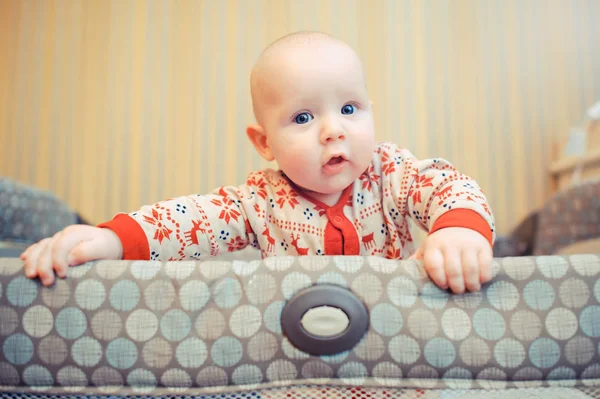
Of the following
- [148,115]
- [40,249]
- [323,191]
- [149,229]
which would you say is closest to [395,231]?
[323,191]

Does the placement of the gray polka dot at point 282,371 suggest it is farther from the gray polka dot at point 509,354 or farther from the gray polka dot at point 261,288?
the gray polka dot at point 509,354

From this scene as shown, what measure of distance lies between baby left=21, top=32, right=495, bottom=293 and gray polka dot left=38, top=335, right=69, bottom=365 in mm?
98

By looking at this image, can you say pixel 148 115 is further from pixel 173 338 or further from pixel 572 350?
pixel 572 350

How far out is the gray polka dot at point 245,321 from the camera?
40cm

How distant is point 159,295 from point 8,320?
0.13 metres

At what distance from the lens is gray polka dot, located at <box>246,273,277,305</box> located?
1.31 ft

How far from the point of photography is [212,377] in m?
0.40

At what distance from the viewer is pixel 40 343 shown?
410 mm

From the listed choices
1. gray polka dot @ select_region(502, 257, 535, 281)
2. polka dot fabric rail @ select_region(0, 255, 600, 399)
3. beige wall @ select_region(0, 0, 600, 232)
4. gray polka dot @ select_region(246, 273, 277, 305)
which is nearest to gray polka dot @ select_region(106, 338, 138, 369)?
polka dot fabric rail @ select_region(0, 255, 600, 399)

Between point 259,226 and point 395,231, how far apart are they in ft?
0.65

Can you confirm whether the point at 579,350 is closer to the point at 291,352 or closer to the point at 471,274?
the point at 471,274

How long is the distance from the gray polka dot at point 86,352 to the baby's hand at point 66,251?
57 millimetres

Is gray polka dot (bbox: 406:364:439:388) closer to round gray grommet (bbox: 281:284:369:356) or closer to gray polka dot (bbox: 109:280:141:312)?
round gray grommet (bbox: 281:284:369:356)

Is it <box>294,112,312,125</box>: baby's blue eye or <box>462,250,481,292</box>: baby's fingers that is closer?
<box>462,250,481,292</box>: baby's fingers
